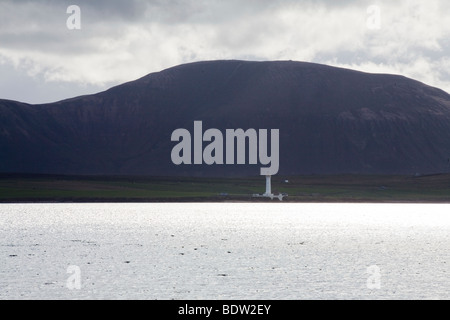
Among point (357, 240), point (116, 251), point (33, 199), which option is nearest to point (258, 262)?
point (116, 251)

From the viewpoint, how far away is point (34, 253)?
5588cm

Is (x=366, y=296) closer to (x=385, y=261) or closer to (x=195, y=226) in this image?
(x=385, y=261)

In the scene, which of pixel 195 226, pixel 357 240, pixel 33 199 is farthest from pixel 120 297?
pixel 33 199

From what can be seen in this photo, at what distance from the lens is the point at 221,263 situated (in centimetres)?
4969

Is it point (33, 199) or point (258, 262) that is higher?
point (33, 199)

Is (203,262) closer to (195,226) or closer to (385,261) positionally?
(385,261)

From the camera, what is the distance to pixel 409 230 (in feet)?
290

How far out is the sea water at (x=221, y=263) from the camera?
37688 mm

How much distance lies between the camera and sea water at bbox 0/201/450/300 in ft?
124

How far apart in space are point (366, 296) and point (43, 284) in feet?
56.1

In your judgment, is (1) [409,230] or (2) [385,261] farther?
(1) [409,230]
